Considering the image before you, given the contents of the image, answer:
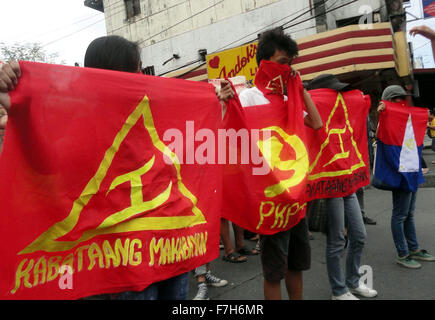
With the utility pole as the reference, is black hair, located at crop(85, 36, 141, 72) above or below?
below

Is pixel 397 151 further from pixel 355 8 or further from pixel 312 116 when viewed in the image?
pixel 355 8

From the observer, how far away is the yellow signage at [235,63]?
1091cm

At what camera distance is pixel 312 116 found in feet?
8.38

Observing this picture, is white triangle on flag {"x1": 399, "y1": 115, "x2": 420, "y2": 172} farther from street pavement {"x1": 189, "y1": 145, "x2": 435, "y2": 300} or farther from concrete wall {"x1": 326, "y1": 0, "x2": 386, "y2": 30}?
concrete wall {"x1": 326, "y1": 0, "x2": 386, "y2": 30}

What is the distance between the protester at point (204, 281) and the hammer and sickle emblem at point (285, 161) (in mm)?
1445

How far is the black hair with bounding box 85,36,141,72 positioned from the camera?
161cm

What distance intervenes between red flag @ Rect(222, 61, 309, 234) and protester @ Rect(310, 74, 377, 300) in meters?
0.67

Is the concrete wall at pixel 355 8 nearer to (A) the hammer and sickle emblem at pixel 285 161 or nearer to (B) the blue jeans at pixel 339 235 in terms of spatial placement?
(B) the blue jeans at pixel 339 235

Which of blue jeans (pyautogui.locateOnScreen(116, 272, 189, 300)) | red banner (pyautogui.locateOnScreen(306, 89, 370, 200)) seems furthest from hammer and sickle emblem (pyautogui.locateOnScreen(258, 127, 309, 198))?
blue jeans (pyautogui.locateOnScreen(116, 272, 189, 300))

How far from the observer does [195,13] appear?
14.6 meters

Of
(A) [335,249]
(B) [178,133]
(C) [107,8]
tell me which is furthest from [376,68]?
(C) [107,8]

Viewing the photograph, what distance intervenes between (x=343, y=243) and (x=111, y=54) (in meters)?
2.23

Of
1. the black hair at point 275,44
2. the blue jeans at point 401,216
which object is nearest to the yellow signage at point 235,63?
the blue jeans at point 401,216

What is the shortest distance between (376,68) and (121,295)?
35.2 ft
